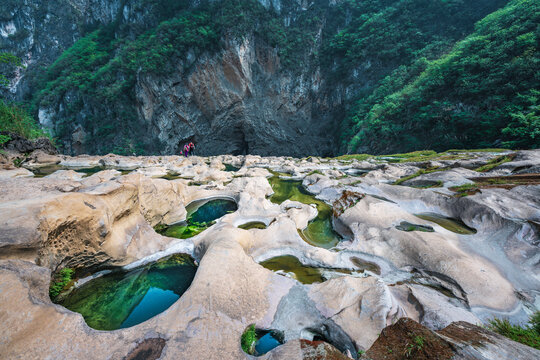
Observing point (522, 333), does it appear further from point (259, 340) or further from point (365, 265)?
point (259, 340)

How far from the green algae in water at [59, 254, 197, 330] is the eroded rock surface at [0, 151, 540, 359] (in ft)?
1.03

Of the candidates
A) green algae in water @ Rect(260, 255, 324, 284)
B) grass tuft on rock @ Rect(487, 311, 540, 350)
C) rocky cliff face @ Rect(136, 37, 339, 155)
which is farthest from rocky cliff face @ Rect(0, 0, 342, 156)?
grass tuft on rock @ Rect(487, 311, 540, 350)

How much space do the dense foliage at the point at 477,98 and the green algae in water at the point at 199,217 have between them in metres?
20.5

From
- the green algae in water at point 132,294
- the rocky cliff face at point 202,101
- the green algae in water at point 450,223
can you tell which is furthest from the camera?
the rocky cliff face at point 202,101

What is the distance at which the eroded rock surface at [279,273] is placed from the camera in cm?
234

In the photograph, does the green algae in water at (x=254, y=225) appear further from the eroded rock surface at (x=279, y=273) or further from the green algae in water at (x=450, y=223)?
the green algae in water at (x=450, y=223)

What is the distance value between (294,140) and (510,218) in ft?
107

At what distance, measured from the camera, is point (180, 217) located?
7.79 meters

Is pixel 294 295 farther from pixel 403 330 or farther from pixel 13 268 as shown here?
pixel 13 268

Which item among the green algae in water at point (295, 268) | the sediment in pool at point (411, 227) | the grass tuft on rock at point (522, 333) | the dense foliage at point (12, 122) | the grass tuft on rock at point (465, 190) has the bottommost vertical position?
the green algae in water at point (295, 268)

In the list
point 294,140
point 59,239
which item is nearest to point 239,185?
point 59,239

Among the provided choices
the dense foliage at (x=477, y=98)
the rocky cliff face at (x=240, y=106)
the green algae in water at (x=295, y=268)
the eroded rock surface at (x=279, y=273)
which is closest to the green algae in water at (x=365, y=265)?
the eroded rock surface at (x=279, y=273)

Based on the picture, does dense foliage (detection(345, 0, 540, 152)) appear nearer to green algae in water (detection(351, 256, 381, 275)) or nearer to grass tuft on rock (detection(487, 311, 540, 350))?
green algae in water (detection(351, 256, 381, 275))

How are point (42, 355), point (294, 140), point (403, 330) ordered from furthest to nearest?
1. point (294, 140)
2. point (42, 355)
3. point (403, 330)
